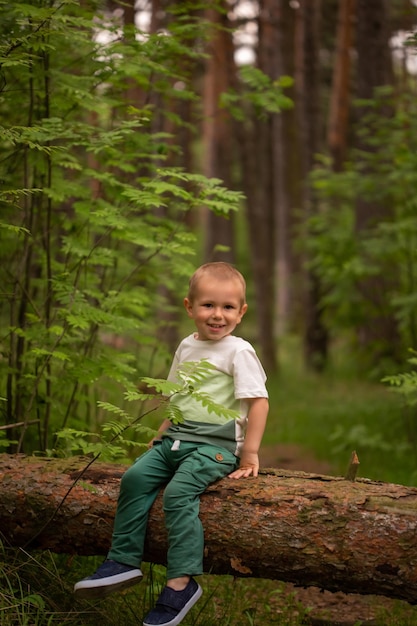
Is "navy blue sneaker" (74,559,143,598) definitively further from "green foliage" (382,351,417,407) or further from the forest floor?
"green foliage" (382,351,417,407)

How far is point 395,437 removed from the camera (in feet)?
26.3

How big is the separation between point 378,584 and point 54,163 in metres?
3.38

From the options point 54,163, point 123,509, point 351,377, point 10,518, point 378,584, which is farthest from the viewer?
point 351,377

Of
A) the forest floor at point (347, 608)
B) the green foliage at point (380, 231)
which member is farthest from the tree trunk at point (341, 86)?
the forest floor at point (347, 608)

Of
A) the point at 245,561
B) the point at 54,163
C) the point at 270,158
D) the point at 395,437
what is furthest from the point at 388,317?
the point at 270,158

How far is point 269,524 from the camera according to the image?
3.33 meters

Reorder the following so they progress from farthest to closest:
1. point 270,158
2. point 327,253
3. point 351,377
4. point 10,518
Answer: point 270,158, point 351,377, point 327,253, point 10,518

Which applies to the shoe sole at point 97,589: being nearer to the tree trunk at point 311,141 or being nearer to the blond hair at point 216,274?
the blond hair at point 216,274

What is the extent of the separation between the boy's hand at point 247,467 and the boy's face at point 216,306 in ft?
→ 2.19

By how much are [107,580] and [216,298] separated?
→ 1533mm

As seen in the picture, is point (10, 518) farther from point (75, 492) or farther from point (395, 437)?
point (395, 437)

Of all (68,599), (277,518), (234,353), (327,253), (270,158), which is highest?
(270,158)

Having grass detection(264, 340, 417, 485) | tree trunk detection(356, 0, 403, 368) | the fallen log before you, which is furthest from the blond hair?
tree trunk detection(356, 0, 403, 368)

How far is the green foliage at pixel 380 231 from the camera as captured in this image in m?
7.63
